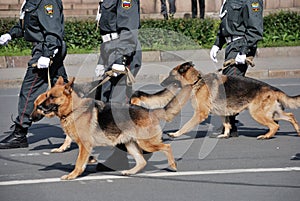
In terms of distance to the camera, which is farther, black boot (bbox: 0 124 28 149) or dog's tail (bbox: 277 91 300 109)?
dog's tail (bbox: 277 91 300 109)

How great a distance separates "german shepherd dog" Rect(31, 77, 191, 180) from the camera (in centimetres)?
666

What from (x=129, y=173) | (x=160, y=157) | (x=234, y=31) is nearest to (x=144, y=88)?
(x=234, y=31)

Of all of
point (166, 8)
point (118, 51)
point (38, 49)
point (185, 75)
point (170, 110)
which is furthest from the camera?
point (166, 8)

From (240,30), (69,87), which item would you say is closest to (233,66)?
(240,30)

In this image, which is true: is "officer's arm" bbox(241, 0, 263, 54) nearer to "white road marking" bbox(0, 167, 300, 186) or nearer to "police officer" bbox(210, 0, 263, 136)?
"police officer" bbox(210, 0, 263, 136)

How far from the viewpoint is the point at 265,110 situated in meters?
8.59

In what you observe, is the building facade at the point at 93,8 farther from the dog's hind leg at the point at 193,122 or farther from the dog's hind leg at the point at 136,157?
the dog's hind leg at the point at 136,157

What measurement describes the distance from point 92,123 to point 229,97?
2478 mm

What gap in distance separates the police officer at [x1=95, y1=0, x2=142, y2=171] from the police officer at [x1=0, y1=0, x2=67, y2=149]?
622 mm

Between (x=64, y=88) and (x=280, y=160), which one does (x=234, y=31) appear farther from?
(x=64, y=88)

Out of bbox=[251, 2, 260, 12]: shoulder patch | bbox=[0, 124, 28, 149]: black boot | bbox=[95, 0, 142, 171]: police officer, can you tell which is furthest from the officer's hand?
bbox=[251, 2, 260, 12]: shoulder patch

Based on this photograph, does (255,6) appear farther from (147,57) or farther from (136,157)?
(147,57)

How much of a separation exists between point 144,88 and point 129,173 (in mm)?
6178

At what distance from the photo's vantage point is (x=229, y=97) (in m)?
8.61
